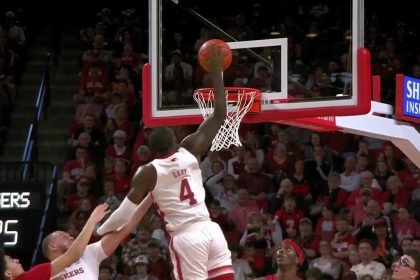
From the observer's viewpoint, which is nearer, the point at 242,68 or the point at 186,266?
the point at 186,266

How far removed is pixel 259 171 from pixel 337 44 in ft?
14.3

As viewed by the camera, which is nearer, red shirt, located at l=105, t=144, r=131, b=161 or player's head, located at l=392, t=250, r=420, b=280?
player's head, located at l=392, t=250, r=420, b=280

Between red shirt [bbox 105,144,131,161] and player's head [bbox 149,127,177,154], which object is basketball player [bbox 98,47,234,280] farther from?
red shirt [bbox 105,144,131,161]

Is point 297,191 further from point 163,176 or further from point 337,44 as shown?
point 163,176

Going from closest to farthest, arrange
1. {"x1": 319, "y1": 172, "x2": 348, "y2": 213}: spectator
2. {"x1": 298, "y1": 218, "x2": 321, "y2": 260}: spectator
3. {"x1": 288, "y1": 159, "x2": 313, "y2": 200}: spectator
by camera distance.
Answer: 1. {"x1": 298, "y1": 218, "x2": 321, "y2": 260}: spectator
2. {"x1": 319, "y1": 172, "x2": 348, "y2": 213}: spectator
3. {"x1": 288, "y1": 159, "x2": 313, "y2": 200}: spectator

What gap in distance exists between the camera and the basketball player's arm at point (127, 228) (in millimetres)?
7488

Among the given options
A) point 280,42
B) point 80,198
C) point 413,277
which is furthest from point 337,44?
point 80,198

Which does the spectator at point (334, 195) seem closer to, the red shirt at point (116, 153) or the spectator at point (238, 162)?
the spectator at point (238, 162)

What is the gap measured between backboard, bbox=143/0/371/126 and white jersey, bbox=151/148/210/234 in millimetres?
1578

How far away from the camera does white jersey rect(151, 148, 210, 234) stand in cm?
715

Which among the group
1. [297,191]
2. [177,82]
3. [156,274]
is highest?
[177,82]

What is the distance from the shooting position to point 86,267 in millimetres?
7980

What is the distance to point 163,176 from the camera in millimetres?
7148

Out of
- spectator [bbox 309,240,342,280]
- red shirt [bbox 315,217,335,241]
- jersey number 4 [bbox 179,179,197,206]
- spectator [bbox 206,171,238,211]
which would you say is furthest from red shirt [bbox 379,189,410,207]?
jersey number 4 [bbox 179,179,197,206]
